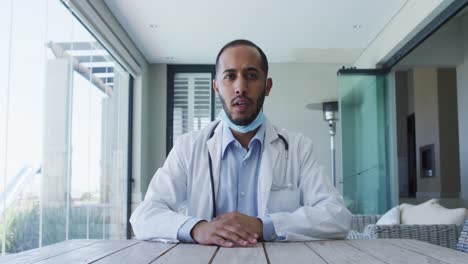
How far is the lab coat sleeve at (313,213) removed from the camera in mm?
1486

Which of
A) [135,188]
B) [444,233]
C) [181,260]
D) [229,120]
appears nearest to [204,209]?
[229,120]

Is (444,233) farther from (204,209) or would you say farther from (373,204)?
(373,204)

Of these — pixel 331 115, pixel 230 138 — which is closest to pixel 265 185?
pixel 230 138

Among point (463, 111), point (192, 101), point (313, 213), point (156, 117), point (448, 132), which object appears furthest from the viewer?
point (192, 101)

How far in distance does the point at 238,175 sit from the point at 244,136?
151 mm

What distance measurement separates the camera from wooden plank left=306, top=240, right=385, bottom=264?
3.55 feet

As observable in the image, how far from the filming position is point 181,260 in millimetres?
1095

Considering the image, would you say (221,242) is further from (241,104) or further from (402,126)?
(402,126)

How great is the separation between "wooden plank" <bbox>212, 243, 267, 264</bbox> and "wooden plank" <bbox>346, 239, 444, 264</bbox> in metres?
0.26

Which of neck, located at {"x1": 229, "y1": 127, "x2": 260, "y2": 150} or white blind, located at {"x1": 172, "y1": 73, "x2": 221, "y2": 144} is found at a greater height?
white blind, located at {"x1": 172, "y1": 73, "x2": 221, "y2": 144}

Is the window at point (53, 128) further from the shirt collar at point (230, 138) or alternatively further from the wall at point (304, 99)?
the wall at point (304, 99)

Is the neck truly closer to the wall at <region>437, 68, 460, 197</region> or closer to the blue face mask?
the blue face mask

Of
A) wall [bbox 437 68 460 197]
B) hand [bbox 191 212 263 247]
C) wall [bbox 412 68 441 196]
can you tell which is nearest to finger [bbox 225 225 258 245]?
hand [bbox 191 212 263 247]

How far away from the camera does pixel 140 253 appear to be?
48.3 inches
